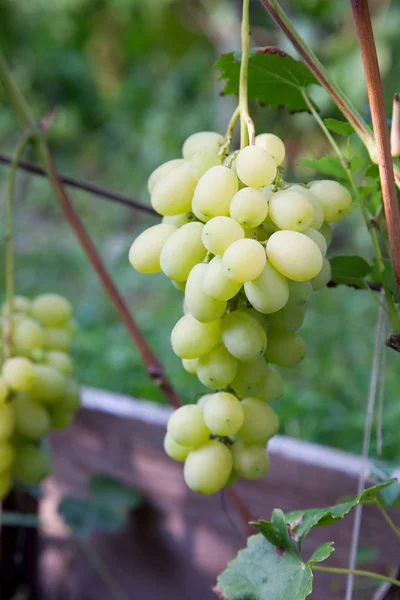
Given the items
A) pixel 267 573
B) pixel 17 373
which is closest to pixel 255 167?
pixel 267 573

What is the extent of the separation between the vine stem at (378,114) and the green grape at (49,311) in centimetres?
46

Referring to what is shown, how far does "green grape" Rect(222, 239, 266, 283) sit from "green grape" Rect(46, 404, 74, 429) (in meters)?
0.42

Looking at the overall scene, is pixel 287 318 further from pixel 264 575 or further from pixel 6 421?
pixel 6 421

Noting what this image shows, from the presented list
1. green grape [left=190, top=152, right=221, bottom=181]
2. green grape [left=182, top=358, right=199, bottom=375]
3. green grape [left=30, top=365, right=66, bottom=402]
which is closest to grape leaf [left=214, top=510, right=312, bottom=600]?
green grape [left=182, top=358, right=199, bottom=375]

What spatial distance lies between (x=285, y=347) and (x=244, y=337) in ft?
0.15

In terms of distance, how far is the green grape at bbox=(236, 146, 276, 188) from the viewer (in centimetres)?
31

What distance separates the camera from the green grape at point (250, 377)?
38 centimetres

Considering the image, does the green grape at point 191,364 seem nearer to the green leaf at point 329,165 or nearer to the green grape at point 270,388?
the green grape at point 270,388

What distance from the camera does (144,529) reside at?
0.95 m

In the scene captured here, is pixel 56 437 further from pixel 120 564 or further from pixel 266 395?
pixel 266 395

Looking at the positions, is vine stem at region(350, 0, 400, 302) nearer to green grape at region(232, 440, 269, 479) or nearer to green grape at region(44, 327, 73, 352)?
green grape at region(232, 440, 269, 479)

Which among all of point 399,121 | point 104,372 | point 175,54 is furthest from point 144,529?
point 175,54

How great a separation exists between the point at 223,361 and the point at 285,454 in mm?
446

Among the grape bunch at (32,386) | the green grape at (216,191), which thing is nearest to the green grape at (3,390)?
the grape bunch at (32,386)
